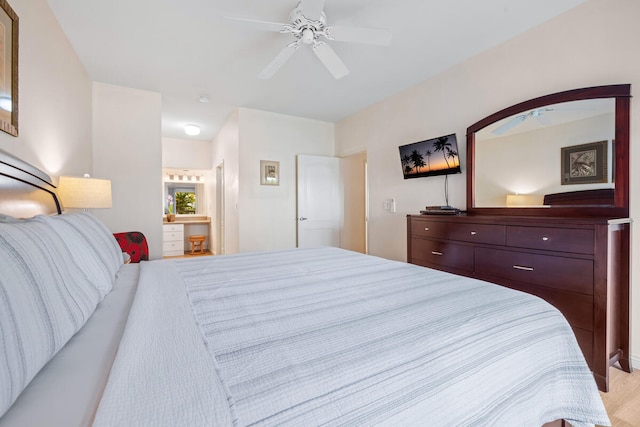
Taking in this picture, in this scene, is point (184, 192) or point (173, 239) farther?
point (184, 192)

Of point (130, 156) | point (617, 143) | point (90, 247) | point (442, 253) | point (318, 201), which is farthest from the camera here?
point (318, 201)

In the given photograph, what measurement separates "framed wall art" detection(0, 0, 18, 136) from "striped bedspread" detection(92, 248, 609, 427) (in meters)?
1.25

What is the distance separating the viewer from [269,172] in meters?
4.31

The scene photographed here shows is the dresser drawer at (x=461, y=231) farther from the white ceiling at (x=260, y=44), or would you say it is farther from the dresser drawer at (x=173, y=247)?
the dresser drawer at (x=173, y=247)

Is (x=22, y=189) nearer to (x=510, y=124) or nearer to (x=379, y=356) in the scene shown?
(x=379, y=356)

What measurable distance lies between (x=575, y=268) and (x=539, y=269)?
0.20 m

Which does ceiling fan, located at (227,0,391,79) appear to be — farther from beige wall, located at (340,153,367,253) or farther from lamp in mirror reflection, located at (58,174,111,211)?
beige wall, located at (340,153,367,253)

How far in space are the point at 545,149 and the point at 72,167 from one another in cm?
421

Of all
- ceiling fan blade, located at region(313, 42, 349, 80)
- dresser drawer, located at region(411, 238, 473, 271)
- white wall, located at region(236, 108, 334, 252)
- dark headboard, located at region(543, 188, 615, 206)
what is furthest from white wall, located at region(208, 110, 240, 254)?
dark headboard, located at region(543, 188, 615, 206)

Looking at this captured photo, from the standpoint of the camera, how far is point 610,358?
1709 millimetres

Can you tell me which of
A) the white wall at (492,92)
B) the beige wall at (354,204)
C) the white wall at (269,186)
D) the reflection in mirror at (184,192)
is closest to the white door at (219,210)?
the reflection in mirror at (184,192)

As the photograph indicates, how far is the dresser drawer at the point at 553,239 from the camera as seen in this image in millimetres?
1645

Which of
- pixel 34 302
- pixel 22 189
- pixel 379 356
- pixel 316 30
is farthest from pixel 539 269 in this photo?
pixel 22 189

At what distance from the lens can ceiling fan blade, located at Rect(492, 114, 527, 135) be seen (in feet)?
7.64
